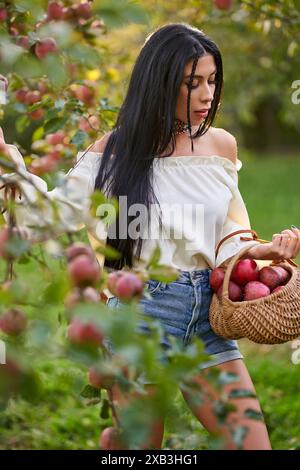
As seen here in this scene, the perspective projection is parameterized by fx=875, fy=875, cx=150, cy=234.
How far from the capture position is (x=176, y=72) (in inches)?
84.7

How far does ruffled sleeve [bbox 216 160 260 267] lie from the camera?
7.17ft

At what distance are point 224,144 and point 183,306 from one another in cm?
48

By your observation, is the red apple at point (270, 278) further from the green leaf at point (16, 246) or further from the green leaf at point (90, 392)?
the green leaf at point (16, 246)

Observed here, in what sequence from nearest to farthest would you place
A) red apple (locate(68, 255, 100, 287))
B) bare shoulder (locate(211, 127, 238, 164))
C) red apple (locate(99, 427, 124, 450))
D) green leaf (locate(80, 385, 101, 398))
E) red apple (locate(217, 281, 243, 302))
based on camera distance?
red apple (locate(68, 255, 100, 287)) < red apple (locate(99, 427, 124, 450)) < green leaf (locate(80, 385, 101, 398)) < red apple (locate(217, 281, 243, 302)) < bare shoulder (locate(211, 127, 238, 164))

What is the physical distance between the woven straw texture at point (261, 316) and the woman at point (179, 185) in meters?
0.09

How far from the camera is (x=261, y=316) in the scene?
2025 millimetres

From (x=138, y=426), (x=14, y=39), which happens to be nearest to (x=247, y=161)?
(x=14, y=39)

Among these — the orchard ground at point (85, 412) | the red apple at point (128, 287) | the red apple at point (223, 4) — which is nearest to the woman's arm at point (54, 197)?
the red apple at point (128, 287)

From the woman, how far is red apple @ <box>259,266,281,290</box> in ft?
0.11

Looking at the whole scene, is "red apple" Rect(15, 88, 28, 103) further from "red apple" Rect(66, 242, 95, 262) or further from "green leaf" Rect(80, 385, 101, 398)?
"red apple" Rect(66, 242, 95, 262)

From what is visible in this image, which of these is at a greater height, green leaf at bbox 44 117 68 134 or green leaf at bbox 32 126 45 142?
green leaf at bbox 44 117 68 134

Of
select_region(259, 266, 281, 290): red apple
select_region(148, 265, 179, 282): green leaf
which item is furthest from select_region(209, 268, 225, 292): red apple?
select_region(148, 265, 179, 282): green leaf

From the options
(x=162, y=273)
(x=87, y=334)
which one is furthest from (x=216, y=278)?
(x=87, y=334)

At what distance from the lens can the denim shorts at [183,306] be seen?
212 cm
